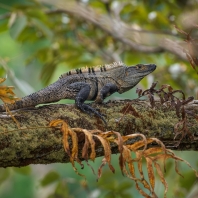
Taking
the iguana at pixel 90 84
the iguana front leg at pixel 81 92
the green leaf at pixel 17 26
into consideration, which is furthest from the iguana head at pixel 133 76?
the green leaf at pixel 17 26

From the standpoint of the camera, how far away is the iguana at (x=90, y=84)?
3184 millimetres

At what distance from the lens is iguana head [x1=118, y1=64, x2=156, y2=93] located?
3785 mm

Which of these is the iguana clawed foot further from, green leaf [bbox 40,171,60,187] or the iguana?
green leaf [bbox 40,171,60,187]

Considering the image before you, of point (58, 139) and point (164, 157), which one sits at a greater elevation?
point (58, 139)

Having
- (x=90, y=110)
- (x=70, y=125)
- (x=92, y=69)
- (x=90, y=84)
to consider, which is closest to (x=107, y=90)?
(x=90, y=84)

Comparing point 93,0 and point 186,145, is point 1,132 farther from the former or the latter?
point 93,0

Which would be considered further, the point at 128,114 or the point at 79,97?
the point at 79,97

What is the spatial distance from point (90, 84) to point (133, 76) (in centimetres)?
42

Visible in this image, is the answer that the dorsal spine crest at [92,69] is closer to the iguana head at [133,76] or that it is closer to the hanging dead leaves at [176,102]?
the iguana head at [133,76]

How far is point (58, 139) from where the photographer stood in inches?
90.4

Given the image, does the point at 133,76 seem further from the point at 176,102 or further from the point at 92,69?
the point at 176,102

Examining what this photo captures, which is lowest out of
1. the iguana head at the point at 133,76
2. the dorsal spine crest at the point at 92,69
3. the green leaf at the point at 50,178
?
the green leaf at the point at 50,178

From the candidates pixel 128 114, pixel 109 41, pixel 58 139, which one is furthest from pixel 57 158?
pixel 109 41

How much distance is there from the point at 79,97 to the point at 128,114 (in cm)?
67
